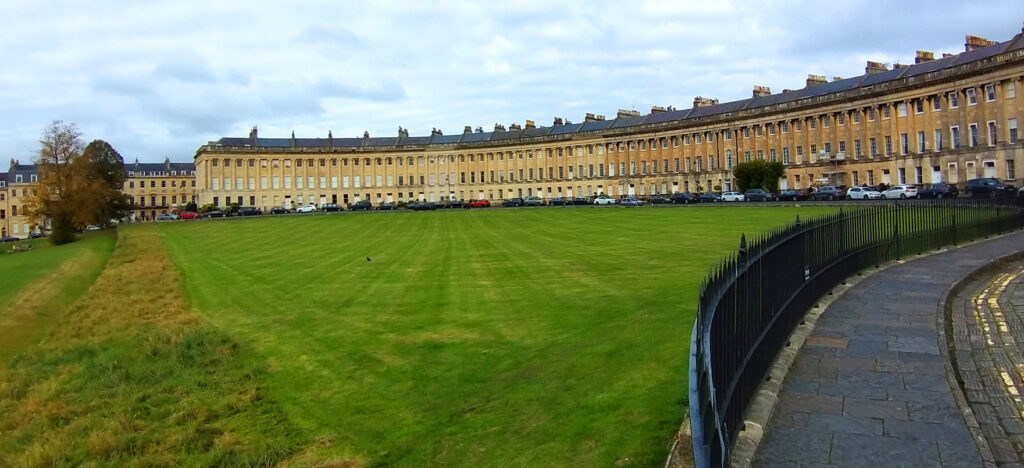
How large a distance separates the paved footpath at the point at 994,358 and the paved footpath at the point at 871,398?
25 centimetres

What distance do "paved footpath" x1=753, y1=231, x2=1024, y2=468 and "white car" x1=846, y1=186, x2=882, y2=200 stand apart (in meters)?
46.7

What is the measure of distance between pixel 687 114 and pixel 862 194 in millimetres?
54093

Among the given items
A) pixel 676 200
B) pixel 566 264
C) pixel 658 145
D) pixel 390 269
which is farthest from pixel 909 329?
pixel 658 145

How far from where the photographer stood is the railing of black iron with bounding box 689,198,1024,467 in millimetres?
4656

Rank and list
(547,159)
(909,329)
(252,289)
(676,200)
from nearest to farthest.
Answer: (909,329) < (252,289) < (676,200) < (547,159)

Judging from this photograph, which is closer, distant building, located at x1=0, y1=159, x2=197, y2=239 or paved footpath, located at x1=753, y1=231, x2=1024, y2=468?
paved footpath, located at x1=753, y1=231, x2=1024, y2=468

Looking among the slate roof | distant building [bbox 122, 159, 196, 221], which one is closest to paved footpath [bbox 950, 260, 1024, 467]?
the slate roof

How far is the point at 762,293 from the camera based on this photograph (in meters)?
8.51

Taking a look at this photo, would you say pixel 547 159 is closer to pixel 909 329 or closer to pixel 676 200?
pixel 676 200

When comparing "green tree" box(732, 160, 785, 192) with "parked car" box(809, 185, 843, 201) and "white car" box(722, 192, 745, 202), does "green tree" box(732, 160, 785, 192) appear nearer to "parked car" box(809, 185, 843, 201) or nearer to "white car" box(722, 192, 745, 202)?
"white car" box(722, 192, 745, 202)

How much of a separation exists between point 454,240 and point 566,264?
53.0ft

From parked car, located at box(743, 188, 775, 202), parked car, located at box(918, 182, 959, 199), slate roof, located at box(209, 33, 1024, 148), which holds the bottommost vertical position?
parked car, located at box(918, 182, 959, 199)

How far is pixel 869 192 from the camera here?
56.3m

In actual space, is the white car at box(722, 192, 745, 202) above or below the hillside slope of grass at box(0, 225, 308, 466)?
above
